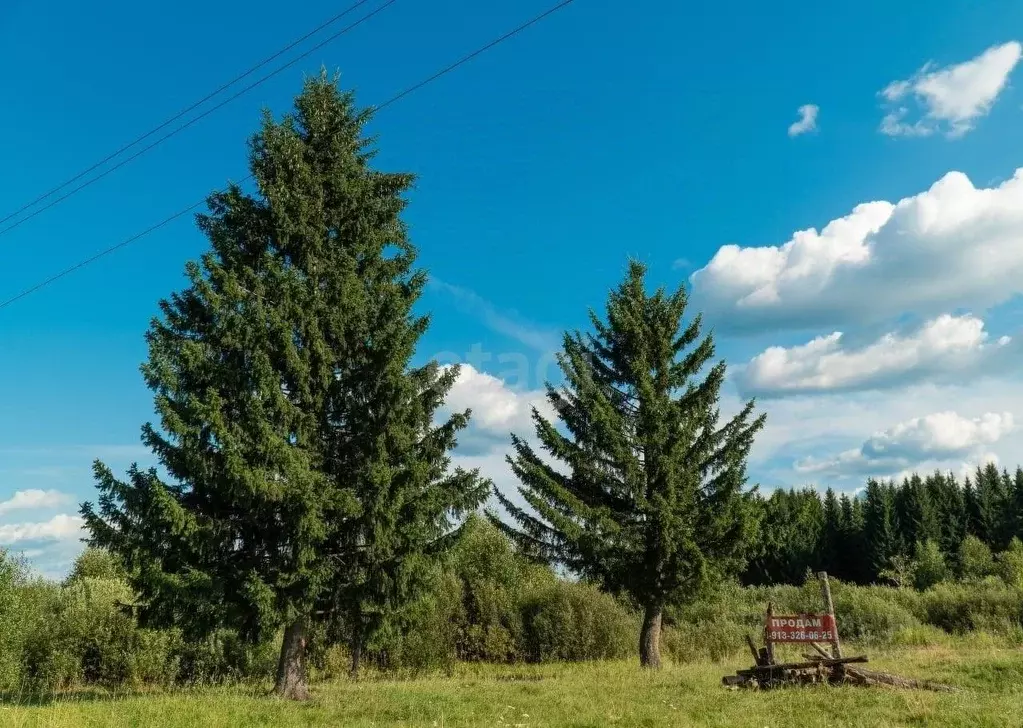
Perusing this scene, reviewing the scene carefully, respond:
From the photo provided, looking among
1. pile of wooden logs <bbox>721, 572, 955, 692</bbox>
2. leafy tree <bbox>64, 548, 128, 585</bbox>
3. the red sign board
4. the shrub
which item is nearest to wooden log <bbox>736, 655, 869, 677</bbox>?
pile of wooden logs <bbox>721, 572, 955, 692</bbox>

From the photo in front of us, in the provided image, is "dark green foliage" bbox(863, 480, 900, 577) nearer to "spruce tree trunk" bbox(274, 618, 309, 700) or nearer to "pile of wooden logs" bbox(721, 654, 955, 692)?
"pile of wooden logs" bbox(721, 654, 955, 692)

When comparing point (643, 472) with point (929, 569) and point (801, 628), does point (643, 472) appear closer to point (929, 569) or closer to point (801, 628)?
point (801, 628)

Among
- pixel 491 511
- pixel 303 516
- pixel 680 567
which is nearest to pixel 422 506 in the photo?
pixel 303 516

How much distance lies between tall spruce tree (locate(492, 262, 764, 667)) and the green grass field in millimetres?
3259

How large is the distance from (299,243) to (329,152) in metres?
2.59

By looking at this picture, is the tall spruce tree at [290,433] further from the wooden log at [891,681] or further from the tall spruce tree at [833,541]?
the tall spruce tree at [833,541]

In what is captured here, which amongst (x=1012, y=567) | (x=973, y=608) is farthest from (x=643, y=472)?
(x=1012, y=567)

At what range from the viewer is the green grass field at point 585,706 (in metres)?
11.0

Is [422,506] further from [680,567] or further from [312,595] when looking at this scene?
[680,567]

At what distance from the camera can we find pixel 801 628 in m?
15.8

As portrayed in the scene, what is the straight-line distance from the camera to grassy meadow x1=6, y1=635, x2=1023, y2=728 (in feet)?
36.1

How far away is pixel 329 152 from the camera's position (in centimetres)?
1730

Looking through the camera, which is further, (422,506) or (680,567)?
(680,567)

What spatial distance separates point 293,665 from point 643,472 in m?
10.4
